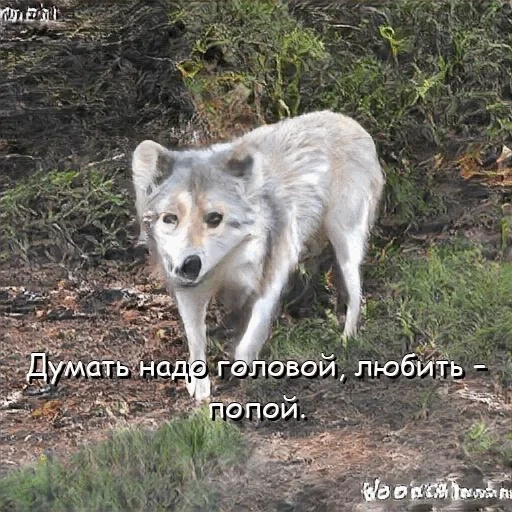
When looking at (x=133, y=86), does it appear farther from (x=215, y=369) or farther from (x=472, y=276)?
(x=472, y=276)

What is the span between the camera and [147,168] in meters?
5.22

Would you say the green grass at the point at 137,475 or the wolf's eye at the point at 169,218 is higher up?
the wolf's eye at the point at 169,218

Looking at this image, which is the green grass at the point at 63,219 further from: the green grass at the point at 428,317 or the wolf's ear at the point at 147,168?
the green grass at the point at 428,317

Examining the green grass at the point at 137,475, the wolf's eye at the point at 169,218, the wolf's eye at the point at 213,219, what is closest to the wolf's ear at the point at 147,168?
the wolf's eye at the point at 169,218

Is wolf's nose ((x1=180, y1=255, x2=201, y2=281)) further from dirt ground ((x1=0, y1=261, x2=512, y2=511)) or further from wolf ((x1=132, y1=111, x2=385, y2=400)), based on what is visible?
dirt ground ((x1=0, y1=261, x2=512, y2=511))

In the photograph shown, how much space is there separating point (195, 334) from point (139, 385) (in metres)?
0.32

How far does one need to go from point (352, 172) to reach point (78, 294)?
1.29 metres

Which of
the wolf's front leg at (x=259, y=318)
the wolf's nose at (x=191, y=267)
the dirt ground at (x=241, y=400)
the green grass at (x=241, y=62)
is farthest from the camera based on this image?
the green grass at (x=241, y=62)

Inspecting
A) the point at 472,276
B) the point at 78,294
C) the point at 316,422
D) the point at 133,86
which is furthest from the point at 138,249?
the point at 472,276

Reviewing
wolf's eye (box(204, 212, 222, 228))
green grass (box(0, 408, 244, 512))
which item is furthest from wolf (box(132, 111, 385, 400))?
green grass (box(0, 408, 244, 512))

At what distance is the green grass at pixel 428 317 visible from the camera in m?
5.28

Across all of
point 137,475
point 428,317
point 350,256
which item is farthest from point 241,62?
point 137,475

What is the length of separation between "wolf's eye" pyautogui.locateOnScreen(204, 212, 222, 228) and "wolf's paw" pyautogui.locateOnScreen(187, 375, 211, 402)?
26.7 inches

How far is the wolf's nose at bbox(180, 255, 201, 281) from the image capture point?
4992mm
